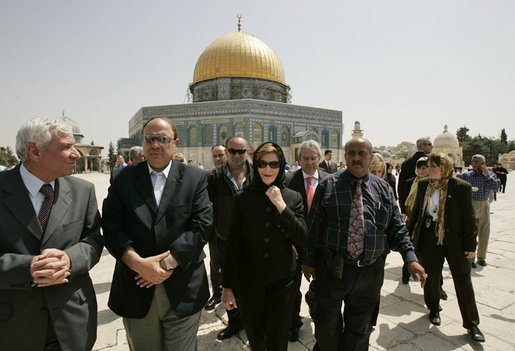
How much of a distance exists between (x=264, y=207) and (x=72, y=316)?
132 cm

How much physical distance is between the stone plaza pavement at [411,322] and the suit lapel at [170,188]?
158 cm

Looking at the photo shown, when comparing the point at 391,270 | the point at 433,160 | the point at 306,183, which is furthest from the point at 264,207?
the point at 391,270

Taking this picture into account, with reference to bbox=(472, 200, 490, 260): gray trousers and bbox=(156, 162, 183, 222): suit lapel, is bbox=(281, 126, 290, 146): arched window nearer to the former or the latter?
bbox=(472, 200, 490, 260): gray trousers

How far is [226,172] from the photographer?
3.42m

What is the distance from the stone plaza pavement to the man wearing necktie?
0.64 metres

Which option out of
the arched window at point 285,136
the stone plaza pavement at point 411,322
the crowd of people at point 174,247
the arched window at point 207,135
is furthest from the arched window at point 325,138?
the crowd of people at point 174,247

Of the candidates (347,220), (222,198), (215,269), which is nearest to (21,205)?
(222,198)

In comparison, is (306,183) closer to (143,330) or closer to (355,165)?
(355,165)

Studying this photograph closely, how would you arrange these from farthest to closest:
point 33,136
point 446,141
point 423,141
Answer: point 446,141, point 423,141, point 33,136

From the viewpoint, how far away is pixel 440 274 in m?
3.16

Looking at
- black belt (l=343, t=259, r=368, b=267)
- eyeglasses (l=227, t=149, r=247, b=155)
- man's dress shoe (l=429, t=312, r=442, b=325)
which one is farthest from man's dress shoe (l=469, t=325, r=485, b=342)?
eyeglasses (l=227, t=149, r=247, b=155)

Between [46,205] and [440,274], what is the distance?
355 centimetres

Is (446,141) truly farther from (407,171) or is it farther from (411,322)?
(411,322)

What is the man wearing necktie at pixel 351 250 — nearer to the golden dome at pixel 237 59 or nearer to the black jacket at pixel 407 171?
the black jacket at pixel 407 171
